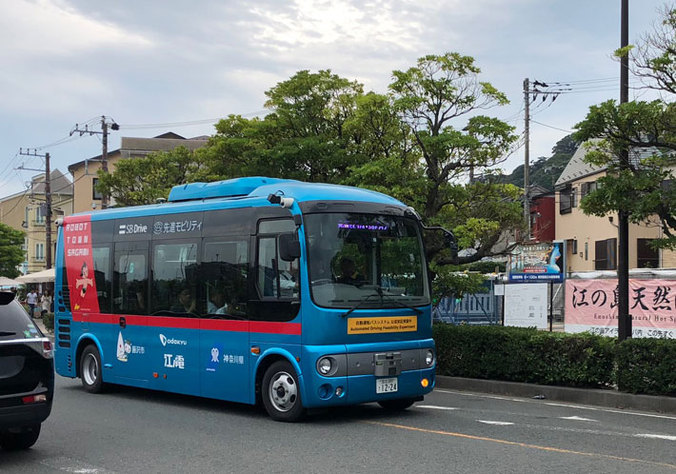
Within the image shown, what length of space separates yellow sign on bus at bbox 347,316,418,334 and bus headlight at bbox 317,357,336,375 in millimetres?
460

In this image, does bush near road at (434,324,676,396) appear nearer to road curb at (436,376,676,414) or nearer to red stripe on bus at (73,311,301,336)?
road curb at (436,376,676,414)

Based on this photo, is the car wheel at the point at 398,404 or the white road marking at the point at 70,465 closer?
the white road marking at the point at 70,465

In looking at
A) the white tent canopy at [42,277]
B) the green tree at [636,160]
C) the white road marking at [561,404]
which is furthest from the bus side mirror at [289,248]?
the white tent canopy at [42,277]

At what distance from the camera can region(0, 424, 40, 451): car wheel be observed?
8227 mm

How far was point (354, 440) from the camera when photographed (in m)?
8.80

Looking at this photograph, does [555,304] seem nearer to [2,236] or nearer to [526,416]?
[526,416]

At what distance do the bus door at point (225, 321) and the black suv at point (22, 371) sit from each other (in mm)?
3400

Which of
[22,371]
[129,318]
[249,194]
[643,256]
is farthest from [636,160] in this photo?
[643,256]

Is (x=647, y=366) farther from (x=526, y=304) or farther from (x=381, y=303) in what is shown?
(x=526, y=304)

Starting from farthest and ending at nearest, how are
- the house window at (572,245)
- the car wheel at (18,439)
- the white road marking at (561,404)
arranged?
the house window at (572,245) < the white road marking at (561,404) < the car wheel at (18,439)

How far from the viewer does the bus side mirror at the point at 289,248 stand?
387 inches

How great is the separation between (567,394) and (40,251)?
275ft

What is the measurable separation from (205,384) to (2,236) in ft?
206

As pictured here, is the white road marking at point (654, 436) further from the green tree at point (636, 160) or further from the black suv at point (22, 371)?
the black suv at point (22, 371)
